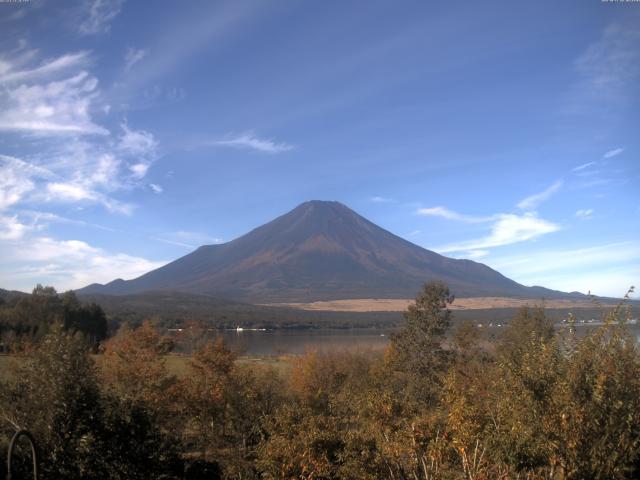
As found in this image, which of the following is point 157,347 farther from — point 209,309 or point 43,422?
point 209,309

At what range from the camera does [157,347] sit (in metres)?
28.9

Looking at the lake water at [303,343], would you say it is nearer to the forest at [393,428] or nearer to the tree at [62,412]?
the forest at [393,428]

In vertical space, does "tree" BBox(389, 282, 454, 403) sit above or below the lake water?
above

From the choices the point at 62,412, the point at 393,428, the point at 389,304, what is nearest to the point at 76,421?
the point at 62,412

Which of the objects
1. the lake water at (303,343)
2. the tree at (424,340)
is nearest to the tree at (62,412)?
the lake water at (303,343)

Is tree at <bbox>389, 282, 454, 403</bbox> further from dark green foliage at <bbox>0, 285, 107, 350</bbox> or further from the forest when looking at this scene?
dark green foliage at <bbox>0, 285, 107, 350</bbox>

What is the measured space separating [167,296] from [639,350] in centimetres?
16065

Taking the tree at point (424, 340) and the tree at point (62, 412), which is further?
the tree at point (424, 340)

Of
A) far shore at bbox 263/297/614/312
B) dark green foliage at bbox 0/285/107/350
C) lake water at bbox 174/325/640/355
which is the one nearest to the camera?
lake water at bbox 174/325/640/355

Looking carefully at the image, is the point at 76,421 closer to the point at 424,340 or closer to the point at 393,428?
the point at 393,428

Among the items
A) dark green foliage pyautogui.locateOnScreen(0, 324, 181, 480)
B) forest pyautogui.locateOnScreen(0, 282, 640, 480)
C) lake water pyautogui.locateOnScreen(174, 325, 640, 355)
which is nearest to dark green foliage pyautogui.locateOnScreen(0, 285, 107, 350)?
lake water pyautogui.locateOnScreen(174, 325, 640, 355)

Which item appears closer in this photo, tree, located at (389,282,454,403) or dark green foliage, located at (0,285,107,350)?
tree, located at (389,282,454,403)

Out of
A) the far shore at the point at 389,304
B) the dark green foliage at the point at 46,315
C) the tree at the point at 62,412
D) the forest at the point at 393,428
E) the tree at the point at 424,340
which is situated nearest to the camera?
the forest at the point at 393,428

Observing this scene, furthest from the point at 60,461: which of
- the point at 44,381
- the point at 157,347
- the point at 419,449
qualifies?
the point at 157,347
